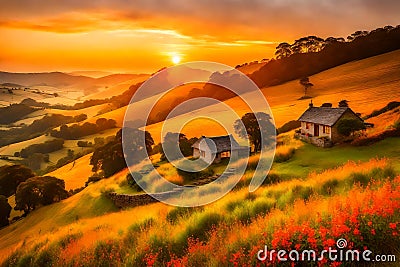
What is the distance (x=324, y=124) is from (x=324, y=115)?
3569 millimetres

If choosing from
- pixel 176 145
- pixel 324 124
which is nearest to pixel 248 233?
pixel 324 124

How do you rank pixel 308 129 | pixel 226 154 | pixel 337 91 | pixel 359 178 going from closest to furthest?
1. pixel 359 178
2. pixel 308 129
3. pixel 226 154
4. pixel 337 91

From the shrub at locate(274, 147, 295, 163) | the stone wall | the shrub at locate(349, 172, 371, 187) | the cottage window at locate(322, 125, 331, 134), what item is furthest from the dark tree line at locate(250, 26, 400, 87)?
the shrub at locate(349, 172, 371, 187)

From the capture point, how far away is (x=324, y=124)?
114 feet

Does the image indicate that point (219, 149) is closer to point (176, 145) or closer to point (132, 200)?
point (176, 145)

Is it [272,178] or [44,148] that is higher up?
[272,178]

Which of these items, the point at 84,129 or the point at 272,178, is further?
the point at 84,129

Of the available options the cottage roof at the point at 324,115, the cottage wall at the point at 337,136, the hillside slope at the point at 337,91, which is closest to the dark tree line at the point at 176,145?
the cottage roof at the point at 324,115

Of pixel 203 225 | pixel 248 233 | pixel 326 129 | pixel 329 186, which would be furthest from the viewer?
pixel 326 129

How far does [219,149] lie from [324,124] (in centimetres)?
1270

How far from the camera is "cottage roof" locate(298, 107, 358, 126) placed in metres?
34.8

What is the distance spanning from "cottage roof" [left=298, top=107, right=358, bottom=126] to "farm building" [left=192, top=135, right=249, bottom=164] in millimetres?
8781

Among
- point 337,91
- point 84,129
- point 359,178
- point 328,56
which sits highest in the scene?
point 328,56

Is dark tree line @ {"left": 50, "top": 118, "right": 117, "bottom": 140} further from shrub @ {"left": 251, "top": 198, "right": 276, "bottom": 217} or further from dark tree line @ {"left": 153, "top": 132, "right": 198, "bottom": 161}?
shrub @ {"left": 251, "top": 198, "right": 276, "bottom": 217}
